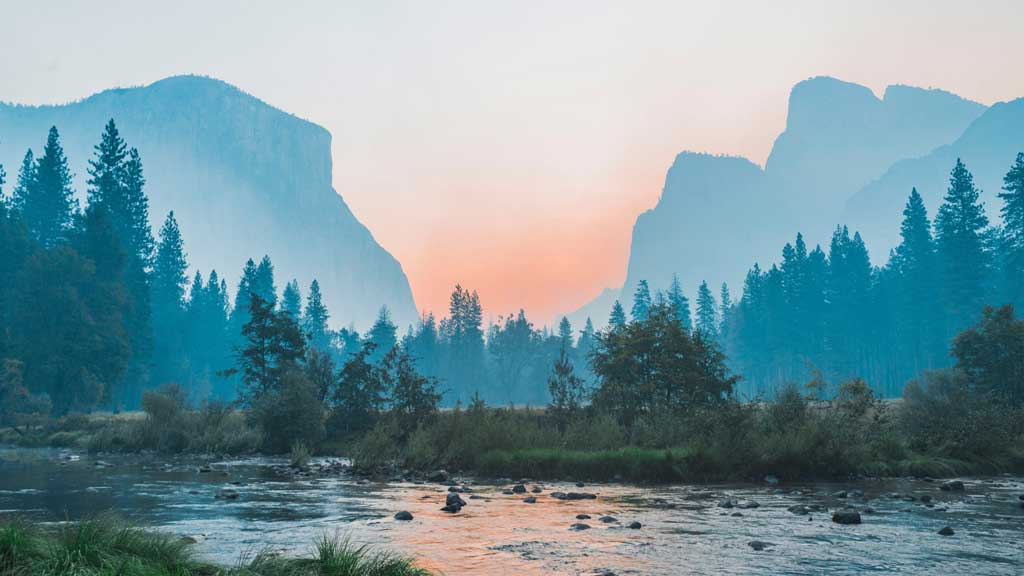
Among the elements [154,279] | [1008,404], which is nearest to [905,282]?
[1008,404]

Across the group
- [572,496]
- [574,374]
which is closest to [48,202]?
[574,374]

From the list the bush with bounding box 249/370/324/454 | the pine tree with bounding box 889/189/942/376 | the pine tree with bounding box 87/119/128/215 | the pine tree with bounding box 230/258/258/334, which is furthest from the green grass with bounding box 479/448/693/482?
the pine tree with bounding box 230/258/258/334

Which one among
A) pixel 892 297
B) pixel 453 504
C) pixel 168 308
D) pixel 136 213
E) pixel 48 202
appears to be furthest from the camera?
pixel 168 308

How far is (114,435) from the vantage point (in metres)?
35.4

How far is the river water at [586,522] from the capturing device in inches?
403

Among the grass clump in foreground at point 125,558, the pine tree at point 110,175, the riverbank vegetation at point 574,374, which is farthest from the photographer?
the pine tree at point 110,175

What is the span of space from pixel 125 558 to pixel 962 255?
81.9m

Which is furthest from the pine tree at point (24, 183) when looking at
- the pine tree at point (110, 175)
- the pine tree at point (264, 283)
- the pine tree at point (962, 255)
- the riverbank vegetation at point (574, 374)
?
the pine tree at point (962, 255)

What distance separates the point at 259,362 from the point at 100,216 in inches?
1157

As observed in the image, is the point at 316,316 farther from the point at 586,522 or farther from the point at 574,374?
the point at 586,522

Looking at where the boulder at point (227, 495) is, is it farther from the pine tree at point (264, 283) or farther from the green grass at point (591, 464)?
the pine tree at point (264, 283)

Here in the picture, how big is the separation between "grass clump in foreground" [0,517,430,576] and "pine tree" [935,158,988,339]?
76721 millimetres

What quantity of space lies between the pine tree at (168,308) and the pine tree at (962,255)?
8518 centimetres

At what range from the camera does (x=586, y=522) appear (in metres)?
13.7
